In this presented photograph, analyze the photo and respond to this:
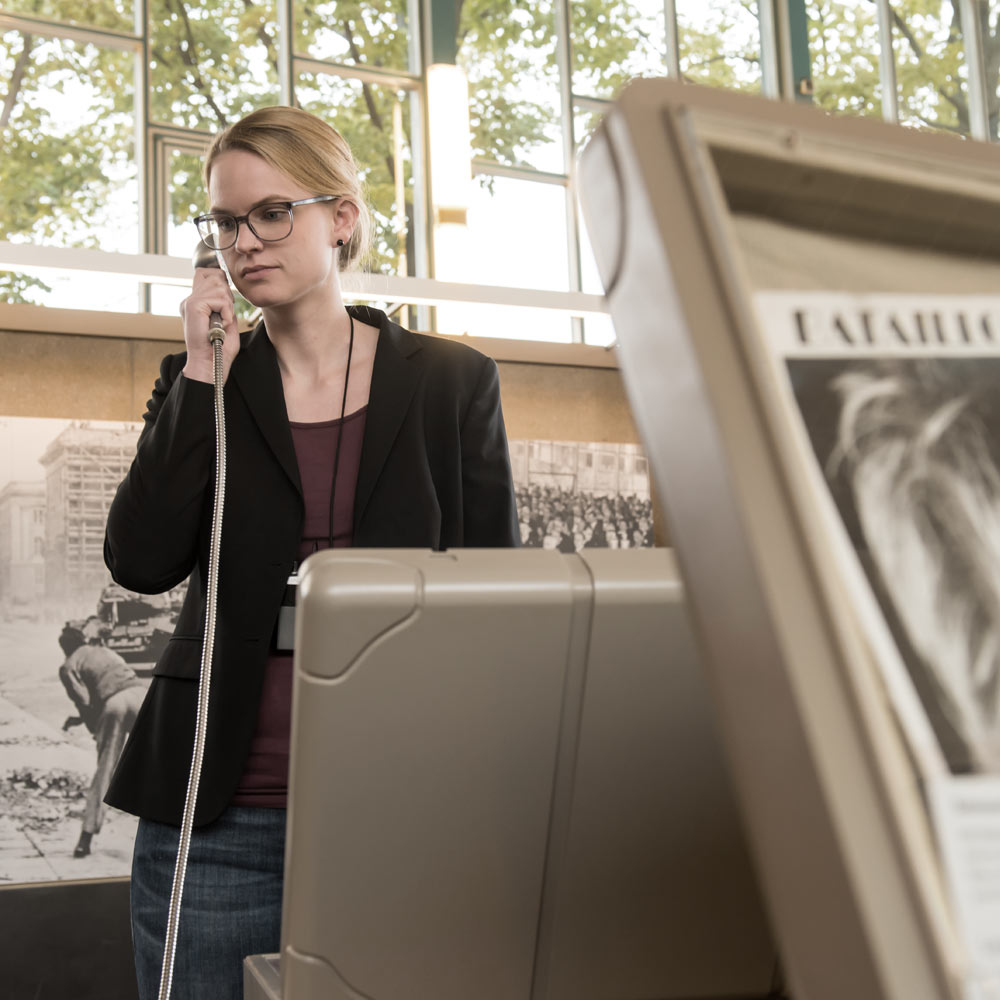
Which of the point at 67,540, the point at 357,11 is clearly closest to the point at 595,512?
the point at 67,540

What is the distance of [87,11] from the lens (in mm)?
4270

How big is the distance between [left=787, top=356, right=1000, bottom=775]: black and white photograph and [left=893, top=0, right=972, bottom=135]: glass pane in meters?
6.20

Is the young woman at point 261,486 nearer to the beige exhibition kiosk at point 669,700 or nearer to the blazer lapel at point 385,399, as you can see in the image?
the blazer lapel at point 385,399

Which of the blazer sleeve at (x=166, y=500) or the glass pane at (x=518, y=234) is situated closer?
the blazer sleeve at (x=166, y=500)

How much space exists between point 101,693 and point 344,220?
5.86 feet

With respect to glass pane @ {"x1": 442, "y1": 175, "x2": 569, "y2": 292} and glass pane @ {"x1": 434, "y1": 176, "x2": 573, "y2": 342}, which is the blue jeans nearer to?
glass pane @ {"x1": 434, "y1": 176, "x2": 573, "y2": 342}

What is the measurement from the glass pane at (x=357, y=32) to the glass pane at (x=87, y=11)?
68 centimetres

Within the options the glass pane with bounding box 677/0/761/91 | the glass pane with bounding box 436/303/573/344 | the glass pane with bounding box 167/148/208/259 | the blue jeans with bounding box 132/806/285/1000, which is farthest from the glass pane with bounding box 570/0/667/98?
the blue jeans with bounding box 132/806/285/1000

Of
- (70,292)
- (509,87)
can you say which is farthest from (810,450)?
(509,87)

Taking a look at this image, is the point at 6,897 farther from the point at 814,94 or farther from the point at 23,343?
the point at 814,94

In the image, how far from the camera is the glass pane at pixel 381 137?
468 cm

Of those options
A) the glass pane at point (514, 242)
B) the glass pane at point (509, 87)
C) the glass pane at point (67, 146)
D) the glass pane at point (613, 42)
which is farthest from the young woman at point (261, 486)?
the glass pane at point (613, 42)

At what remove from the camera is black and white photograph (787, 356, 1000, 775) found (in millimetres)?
263

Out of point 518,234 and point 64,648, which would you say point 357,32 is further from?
point 64,648
